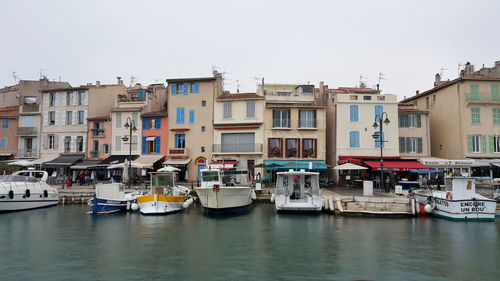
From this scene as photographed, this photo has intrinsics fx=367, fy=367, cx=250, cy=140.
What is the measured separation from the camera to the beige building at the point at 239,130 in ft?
123

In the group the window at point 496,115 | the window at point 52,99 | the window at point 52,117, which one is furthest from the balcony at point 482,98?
the window at point 52,99

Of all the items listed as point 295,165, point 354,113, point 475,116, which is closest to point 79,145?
point 295,165

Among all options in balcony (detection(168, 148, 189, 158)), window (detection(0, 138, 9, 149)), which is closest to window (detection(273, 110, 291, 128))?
balcony (detection(168, 148, 189, 158))

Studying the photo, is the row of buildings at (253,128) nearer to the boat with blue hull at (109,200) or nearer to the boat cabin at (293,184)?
the boat cabin at (293,184)

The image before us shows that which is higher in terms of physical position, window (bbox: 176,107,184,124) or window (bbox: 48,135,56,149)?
window (bbox: 176,107,184,124)

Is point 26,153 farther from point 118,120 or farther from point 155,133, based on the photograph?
point 155,133

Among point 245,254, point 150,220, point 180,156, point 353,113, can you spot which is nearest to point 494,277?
point 245,254

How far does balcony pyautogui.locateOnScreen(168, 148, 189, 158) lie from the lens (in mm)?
38500

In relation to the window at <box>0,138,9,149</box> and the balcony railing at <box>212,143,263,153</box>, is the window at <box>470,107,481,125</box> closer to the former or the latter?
the balcony railing at <box>212,143,263,153</box>

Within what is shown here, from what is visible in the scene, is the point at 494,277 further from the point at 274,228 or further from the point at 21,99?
the point at 21,99

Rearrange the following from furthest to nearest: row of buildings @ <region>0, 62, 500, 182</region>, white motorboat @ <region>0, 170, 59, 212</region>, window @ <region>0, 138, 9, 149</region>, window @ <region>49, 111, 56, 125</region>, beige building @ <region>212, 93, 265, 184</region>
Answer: window @ <region>0, 138, 9, 149</region> → window @ <region>49, 111, 56, 125</region> → beige building @ <region>212, 93, 265, 184</region> → row of buildings @ <region>0, 62, 500, 182</region> → white motorboat @ <region>0, 170, 59, 212</region>

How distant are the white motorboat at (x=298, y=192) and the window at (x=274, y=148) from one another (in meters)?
10.1

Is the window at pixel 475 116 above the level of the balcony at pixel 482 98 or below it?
below

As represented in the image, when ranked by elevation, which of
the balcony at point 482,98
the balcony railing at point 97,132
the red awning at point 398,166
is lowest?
the red awning at point 398,166
